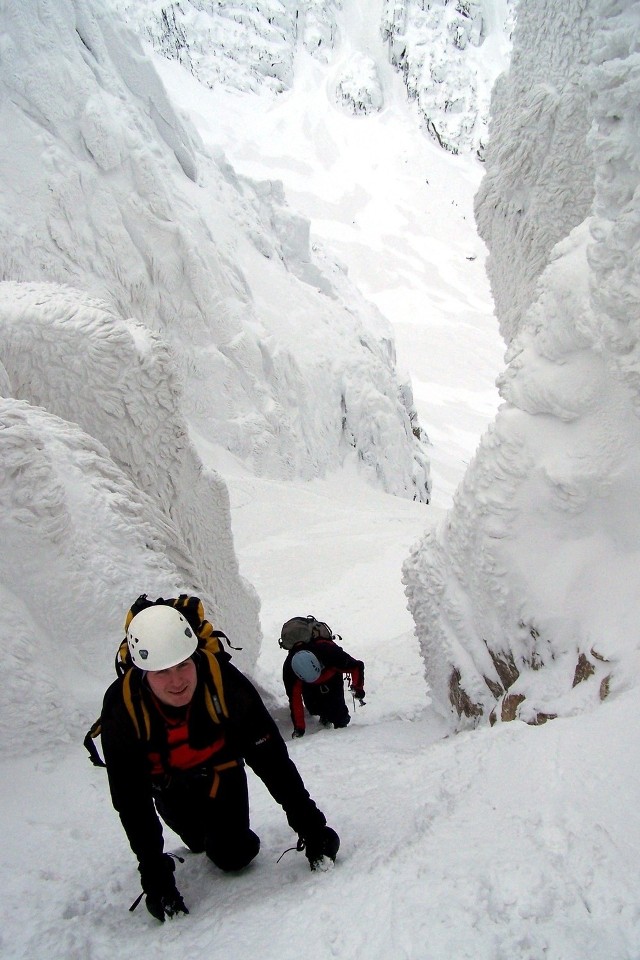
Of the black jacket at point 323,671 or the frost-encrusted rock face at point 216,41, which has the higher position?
the frost-encrusted rock face at point 216,41

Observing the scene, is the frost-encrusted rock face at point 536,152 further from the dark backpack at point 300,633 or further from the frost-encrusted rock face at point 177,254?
the frost-encrusted rock face at point 177,254

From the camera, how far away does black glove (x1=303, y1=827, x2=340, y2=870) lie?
254 cm

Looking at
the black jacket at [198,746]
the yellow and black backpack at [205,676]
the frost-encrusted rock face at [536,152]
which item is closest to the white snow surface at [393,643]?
the frost-encrusted rock face at [536,152]

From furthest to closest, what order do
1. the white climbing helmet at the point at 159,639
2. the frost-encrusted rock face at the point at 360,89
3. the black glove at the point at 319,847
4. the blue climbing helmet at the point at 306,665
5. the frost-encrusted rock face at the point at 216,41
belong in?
the frost-encrusted rock face at the point at 360,89
the frost-encrusted rock face at the point at 216,41
the blue climbing helmet at the point at 306,665
the black glove at the point at 319,847
the white climbing helmet at the point at 159,639

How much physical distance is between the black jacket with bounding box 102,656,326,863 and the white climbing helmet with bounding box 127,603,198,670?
18 centimetres

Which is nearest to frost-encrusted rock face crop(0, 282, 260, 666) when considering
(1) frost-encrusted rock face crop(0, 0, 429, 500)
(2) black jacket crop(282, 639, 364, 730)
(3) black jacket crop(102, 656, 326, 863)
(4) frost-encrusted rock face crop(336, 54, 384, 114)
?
(2) black jacket crop(282, 639, 364, 730)

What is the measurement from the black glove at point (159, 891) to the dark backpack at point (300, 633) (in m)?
2.82

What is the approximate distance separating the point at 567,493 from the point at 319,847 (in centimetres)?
277

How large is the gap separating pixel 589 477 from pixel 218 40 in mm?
119226

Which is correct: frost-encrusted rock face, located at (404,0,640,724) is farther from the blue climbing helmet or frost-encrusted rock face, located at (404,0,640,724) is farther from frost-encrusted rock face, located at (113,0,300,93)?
frost-encrusted rock face, located at (113,0,300,93)

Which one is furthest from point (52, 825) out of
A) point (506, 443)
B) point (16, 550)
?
point (506, 443)

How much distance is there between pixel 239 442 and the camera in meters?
19.4

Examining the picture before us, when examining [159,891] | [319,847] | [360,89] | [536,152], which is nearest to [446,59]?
[360,89]

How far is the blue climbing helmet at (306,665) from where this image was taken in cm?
520
